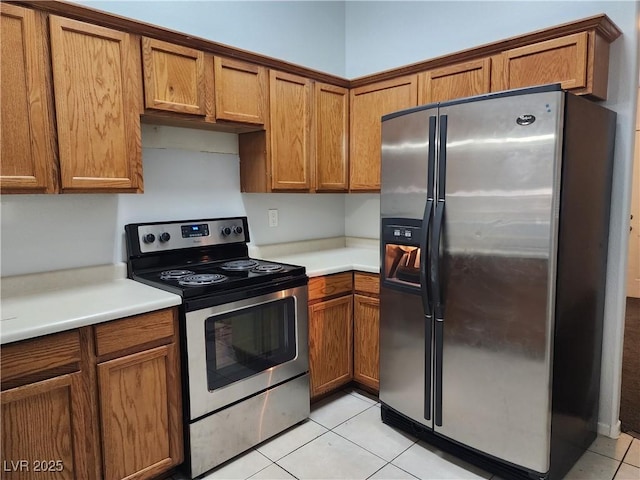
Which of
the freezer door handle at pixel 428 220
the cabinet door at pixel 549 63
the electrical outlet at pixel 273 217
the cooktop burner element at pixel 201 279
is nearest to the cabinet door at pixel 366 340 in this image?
the freezer door handle at pixel 428 220

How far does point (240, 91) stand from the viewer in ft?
7.69

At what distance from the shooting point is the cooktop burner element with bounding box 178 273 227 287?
193 cm

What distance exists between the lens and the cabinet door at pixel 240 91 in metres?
2.25

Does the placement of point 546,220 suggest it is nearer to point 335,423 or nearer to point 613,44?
point 613,44

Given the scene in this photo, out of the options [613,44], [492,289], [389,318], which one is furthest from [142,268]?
[613,44]

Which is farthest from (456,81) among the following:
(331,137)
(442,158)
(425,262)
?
(425,262)

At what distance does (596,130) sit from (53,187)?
7.82 feet

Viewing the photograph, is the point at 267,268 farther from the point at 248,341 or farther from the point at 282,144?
the point at 282,144

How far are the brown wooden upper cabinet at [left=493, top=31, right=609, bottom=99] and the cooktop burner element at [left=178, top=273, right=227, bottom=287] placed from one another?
1.78 meters

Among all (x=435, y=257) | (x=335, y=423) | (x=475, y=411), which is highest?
(x=435, y=257)

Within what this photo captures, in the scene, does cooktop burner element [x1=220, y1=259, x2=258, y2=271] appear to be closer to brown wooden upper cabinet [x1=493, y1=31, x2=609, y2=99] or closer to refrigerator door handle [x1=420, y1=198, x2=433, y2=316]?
refrigerator door handle [x1=420, y1=198, x2=433, y2=316]

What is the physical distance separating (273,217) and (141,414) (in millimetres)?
1566

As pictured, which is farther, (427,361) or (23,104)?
(427,361)

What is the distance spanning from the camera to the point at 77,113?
1794 mm
